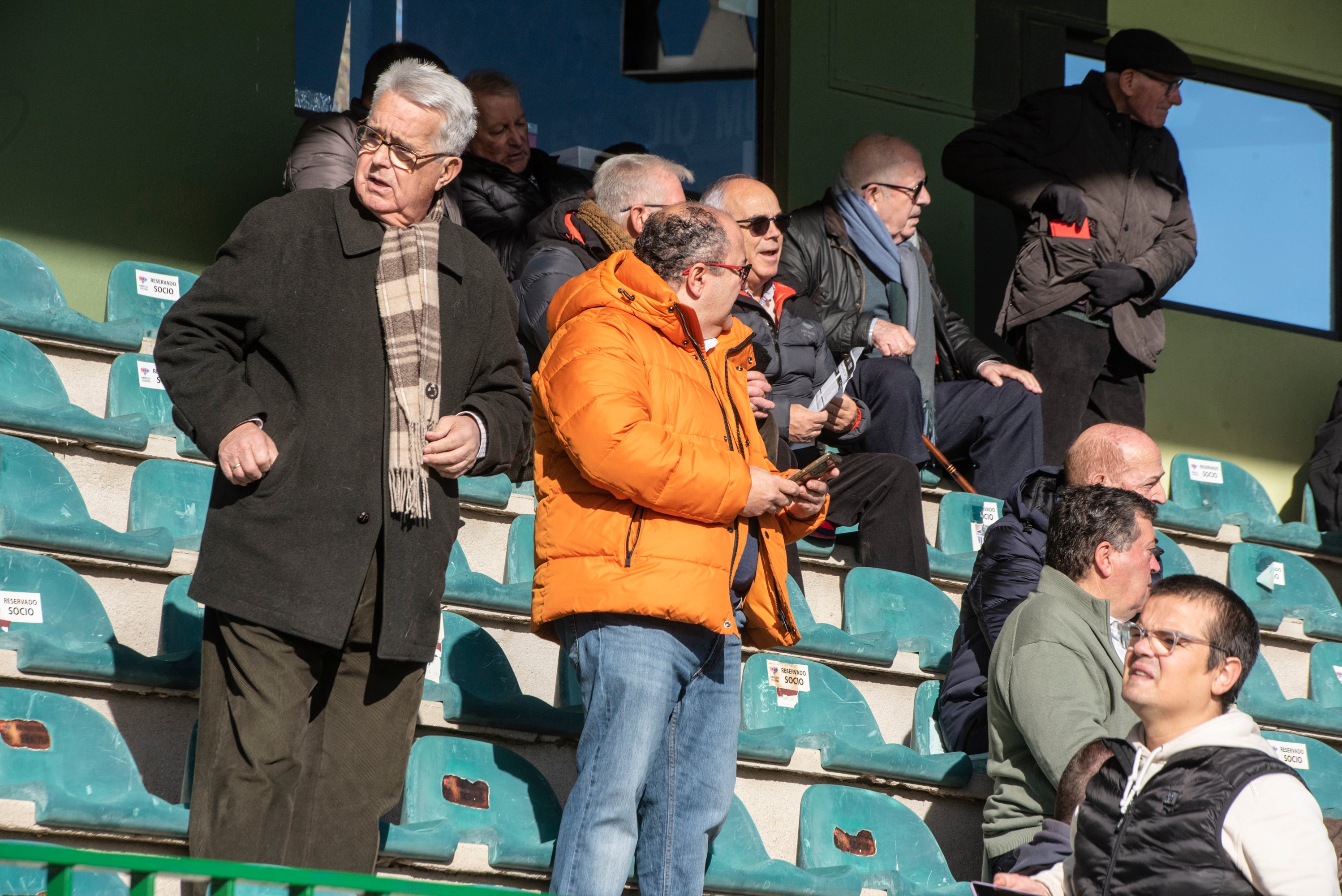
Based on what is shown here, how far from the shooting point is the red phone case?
551 cm

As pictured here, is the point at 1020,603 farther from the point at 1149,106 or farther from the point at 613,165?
the point at 1149,106

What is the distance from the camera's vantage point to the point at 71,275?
508 cm

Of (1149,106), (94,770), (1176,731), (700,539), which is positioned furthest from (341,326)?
(1149,106)

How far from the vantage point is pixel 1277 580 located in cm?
520

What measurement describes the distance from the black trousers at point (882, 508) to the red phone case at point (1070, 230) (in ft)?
5.02

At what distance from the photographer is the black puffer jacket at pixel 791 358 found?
4211 millimetres

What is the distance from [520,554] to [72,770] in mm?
1334

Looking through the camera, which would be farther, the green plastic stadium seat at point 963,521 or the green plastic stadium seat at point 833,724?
the green plastic stadium seat at point 963,521

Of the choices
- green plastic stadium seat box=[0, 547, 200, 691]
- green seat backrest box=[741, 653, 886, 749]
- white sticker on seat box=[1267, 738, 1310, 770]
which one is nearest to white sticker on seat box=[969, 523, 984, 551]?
white sticker on seat box=[1267, 738, 1310, 770]

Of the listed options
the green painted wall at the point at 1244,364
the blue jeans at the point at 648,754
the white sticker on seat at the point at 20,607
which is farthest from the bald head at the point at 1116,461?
the green painted wall at the point at 1244,364

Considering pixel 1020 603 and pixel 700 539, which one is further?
pixel 1020 603

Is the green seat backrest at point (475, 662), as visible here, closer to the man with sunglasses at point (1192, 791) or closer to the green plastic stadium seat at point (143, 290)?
the man with sunglasses at point (1192, 791)

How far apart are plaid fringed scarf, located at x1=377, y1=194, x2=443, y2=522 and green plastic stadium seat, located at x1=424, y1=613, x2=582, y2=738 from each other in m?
0.78

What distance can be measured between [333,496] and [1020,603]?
5.37ft
